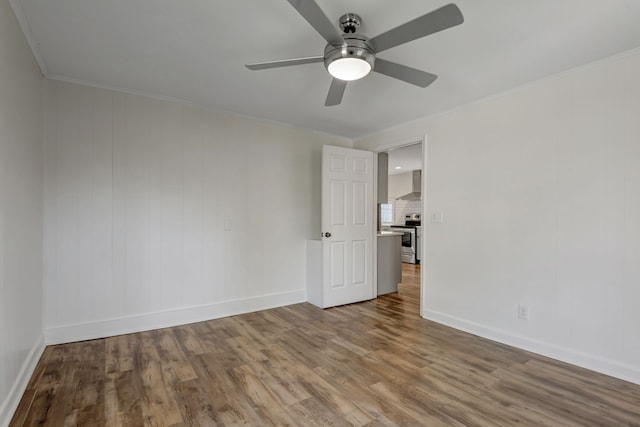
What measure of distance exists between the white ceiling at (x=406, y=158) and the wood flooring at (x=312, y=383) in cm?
339

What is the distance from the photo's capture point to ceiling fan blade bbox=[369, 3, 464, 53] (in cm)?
140

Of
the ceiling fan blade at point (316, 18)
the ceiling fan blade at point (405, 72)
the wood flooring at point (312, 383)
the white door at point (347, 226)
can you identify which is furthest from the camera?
the white door at point (347, 226)

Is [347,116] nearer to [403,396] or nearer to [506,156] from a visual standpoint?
[506,156]

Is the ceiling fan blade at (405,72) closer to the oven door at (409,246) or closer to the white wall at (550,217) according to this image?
the white wall at (550,217)

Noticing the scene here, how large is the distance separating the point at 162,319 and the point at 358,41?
315 cm

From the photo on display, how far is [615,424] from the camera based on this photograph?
5.69 ft

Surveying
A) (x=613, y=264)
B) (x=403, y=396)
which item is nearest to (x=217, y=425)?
(x=403, y=396)

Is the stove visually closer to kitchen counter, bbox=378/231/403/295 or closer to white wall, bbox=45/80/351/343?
kitchen counter, bbox=378/231/403/295

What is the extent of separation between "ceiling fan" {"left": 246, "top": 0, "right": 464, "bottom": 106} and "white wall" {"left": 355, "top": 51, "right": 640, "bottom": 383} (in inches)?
54.6

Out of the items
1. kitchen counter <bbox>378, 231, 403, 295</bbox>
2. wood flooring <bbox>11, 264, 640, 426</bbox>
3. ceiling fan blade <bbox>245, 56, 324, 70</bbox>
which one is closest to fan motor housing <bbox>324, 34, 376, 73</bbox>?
ceiling fan blade <bbox>245, 56, 324, 70</bbox>

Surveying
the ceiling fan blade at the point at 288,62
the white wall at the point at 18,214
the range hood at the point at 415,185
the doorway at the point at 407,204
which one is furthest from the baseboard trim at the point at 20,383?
the range hood at the point at 415,185

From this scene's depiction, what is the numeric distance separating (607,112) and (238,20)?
9.13 feet

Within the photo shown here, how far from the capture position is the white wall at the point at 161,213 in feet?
9.05

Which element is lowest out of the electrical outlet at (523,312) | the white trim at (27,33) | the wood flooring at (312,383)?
the wood flooring at (312,383)
